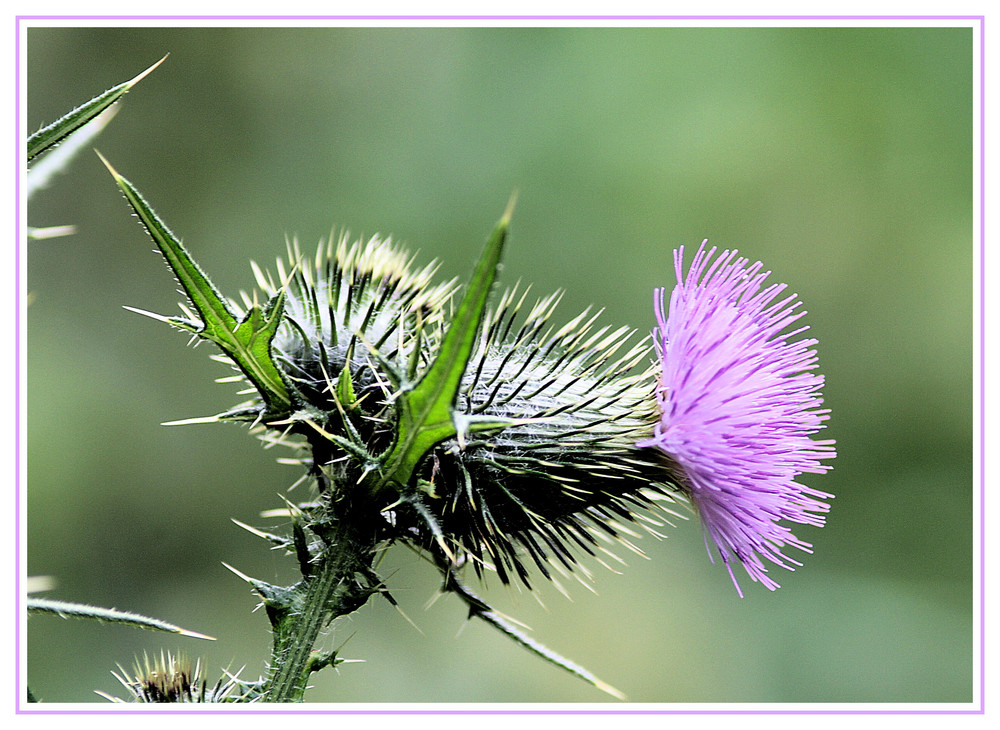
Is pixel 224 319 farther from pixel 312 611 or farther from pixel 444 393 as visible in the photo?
pixel 312 611

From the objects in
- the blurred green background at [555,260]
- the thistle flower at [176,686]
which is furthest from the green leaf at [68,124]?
the blurred green background at [555,260]

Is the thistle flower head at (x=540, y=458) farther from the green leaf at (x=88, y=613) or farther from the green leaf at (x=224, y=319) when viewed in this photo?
the green leaf at (x=88, y=613)

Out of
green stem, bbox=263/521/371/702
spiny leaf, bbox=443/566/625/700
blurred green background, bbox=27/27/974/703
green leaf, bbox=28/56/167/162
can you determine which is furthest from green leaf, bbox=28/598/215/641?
blurred green background, bbox=27/27/974/703

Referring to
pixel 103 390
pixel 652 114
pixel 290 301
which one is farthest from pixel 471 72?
pixel 290 301

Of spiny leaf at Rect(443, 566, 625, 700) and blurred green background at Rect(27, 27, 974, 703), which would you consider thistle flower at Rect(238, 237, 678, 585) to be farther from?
blurred green background at Rect(27, 27, 974, 703)

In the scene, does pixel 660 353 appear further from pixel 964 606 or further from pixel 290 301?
pixel 964 606

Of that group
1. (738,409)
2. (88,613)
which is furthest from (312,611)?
(738,409)
